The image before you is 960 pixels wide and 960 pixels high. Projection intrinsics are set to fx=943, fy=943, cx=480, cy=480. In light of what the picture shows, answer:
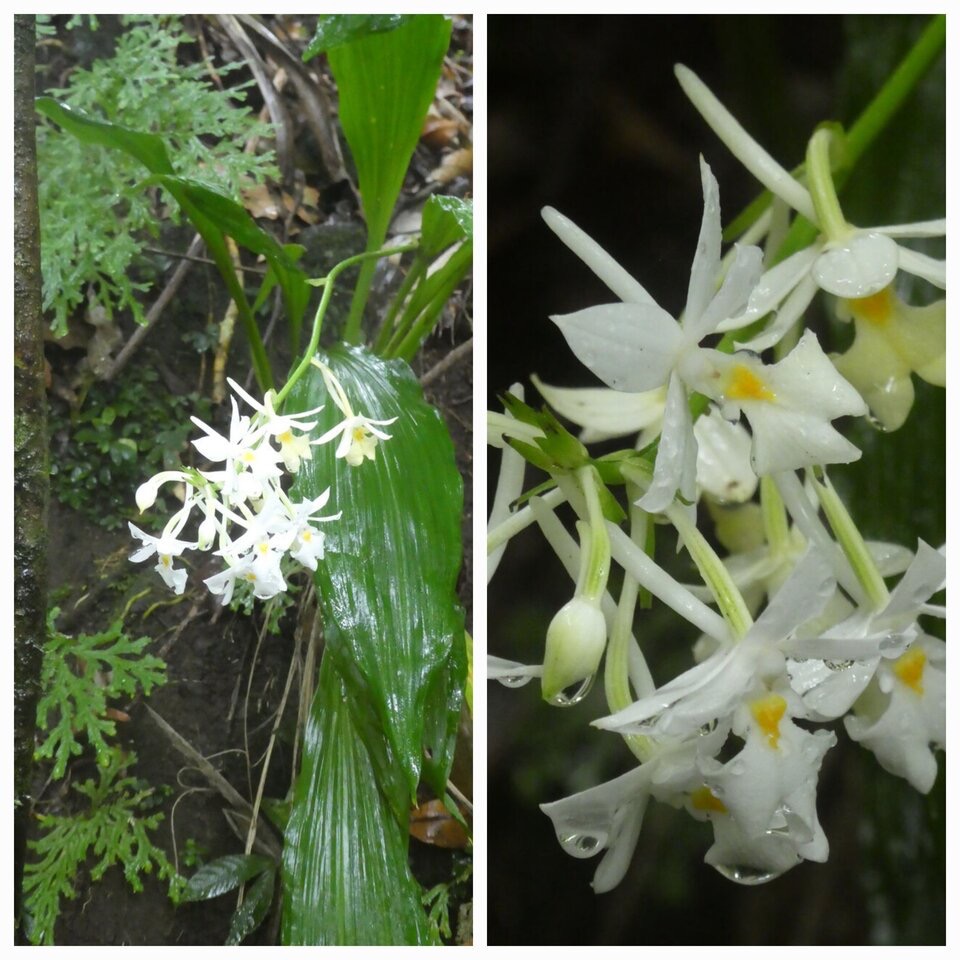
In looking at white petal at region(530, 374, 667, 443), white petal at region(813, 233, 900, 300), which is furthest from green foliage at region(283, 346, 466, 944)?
white petal at region(813, 233, 900, 300)

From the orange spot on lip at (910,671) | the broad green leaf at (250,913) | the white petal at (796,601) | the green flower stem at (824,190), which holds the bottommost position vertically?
the broad green leaf at (250,913)

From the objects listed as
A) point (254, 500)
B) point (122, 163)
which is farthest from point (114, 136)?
point (254, 500)

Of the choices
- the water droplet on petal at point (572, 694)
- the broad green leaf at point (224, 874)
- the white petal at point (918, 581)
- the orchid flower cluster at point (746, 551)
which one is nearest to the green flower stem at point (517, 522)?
the orchid flower cluster at point (746, 551)

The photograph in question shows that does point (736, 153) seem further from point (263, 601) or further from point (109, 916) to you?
point (109, 916)

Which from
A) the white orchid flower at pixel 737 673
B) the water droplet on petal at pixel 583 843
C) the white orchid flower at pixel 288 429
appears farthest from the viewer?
the white orchid flower at pixel 288 429

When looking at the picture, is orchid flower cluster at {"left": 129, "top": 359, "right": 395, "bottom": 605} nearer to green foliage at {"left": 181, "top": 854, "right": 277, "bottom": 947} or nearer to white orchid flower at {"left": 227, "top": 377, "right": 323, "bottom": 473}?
white orchid flower at {"left": 227, "top": 377, "right": 323, "bottom": 473}

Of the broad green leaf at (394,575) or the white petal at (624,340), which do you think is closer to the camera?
the white petal at (624,340)

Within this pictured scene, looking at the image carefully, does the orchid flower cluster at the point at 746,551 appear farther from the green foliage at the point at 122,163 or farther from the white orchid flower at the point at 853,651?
the green foliage at the point at 122,163

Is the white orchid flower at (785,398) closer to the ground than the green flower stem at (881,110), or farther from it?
closer to the ground
